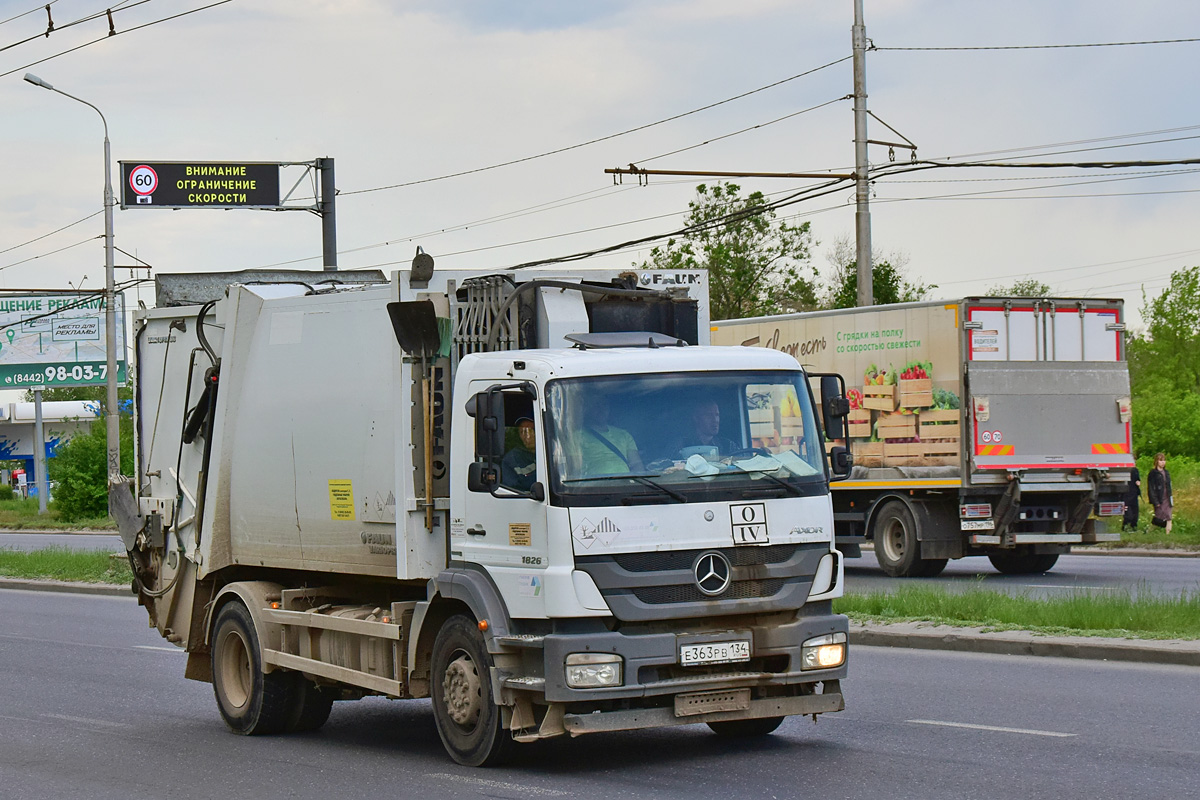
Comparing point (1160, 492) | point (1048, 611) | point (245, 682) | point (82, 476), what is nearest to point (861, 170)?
point (1160, 492)

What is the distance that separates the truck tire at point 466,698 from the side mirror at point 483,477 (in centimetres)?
76

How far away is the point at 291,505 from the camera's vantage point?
10.5m

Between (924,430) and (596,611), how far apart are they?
13.7m

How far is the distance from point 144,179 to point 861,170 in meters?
13.8

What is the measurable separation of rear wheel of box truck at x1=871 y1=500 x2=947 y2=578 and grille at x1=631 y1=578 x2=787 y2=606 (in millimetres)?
13059

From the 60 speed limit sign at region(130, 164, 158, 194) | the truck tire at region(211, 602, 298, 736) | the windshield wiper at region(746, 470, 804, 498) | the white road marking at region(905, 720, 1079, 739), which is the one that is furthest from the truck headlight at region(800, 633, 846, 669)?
the 60 speed limit sign at region(130, 164, 158, 194)

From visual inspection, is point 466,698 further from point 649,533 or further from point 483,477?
point 649,533

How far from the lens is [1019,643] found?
13219mm

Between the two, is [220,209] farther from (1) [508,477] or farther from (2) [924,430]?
(1) [508,477]

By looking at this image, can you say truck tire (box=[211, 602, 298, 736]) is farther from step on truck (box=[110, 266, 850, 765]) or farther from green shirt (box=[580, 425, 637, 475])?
green shirt (box=[580, 425, 637, 475])

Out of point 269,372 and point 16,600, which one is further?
point 16,600

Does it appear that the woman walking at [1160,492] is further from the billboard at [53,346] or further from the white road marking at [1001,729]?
the billboard at [53,346]

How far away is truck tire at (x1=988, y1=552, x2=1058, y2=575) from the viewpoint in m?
22.0

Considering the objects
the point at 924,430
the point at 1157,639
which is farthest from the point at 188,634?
Answer: the point at 924,430
